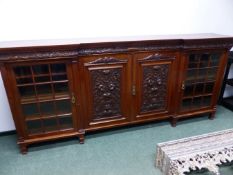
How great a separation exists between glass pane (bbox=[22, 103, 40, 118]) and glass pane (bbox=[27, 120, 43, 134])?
0.08m

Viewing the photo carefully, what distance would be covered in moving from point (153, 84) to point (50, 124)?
119cm

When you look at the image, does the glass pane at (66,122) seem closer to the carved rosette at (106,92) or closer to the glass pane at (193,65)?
the carved rosette at (106,92)

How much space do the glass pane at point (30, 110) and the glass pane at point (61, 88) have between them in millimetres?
261

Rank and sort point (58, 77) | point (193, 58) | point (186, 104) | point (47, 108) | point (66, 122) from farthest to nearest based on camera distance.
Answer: point (186, 104)
point (193, 58)
point (66, 122)
point (47, 108)
point (58, 77)

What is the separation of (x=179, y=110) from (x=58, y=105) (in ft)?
4.73

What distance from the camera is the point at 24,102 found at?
1.83 m

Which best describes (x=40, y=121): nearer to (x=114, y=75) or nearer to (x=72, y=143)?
(x=72, y=143)

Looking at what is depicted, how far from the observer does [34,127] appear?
6.45 feet

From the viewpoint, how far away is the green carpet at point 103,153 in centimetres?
178

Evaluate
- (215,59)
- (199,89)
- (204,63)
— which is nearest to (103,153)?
(199,89)

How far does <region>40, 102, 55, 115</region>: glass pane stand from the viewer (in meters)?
1.90

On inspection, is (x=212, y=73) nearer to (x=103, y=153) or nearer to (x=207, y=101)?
(x=207, y=101)

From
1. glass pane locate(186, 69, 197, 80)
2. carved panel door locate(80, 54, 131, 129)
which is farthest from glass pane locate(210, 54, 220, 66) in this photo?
carved panel door locate(80, 54, 131, 129)

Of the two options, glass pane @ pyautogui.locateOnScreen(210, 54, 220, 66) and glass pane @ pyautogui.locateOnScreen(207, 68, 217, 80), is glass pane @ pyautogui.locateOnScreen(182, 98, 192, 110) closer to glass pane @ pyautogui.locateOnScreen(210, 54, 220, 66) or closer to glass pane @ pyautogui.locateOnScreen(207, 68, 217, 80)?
glass pane @ pyautogui.locateOnScreen(207, 68, 217, 80)
